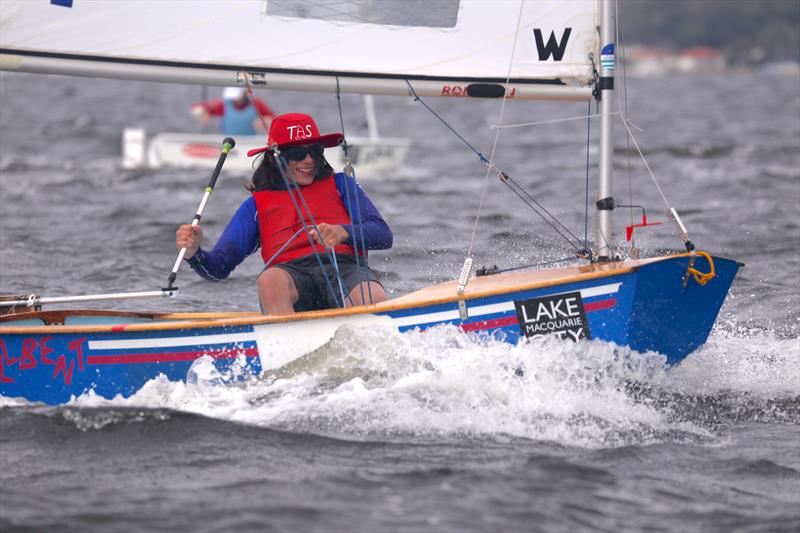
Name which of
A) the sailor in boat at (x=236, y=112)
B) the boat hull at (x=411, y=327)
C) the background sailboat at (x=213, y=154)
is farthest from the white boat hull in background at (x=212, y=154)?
the boat hull at (x=411, y=327)

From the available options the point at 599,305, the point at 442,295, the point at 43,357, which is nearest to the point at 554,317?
the point at 599,305

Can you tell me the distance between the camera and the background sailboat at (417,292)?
5352mm

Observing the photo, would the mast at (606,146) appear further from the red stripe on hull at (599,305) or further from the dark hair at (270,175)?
the dark hair at (270,175)

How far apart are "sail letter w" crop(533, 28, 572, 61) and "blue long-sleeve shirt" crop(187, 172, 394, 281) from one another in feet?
3.39

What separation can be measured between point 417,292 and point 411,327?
0.51m

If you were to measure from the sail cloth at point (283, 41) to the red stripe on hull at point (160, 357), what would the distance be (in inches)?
54.5

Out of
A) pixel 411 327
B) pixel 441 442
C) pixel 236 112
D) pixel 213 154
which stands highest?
pixel 236 112

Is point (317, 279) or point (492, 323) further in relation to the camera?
point (317, 279)

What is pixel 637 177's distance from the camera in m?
17.9

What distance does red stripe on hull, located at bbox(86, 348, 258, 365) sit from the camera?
566 centimetres

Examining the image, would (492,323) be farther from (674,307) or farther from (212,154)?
(212,154)

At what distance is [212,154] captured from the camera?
17.9 meters

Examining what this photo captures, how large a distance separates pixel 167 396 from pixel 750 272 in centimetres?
509

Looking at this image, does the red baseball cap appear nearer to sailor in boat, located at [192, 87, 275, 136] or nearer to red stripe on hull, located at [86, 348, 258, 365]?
red stripe on hull, located at [86, 348, 258, 365]
